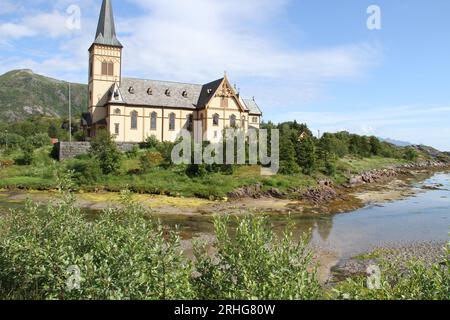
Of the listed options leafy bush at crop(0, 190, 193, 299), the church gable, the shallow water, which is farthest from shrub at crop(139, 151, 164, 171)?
leafy bush at crop(0, 190, 193, 299)

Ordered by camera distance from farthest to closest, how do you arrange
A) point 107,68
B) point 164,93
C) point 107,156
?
point 164,93, point 107,68, point 107,156

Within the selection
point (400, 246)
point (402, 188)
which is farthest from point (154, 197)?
point (402, 188)

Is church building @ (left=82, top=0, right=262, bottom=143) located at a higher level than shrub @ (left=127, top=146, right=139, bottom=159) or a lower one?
higher

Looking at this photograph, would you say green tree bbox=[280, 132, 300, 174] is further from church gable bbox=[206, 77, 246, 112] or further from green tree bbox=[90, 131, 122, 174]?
green tree bbox=[90, 131, 122, 174]

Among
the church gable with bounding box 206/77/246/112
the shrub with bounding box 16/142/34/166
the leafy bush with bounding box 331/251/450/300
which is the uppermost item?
the church gable with bounding box 206/77/246/112

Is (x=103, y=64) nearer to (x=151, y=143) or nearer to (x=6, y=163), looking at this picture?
(x=151, y=143)

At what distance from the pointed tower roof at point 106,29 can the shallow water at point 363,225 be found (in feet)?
97.5

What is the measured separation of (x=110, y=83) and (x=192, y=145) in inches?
755

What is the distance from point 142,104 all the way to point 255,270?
5439 cm

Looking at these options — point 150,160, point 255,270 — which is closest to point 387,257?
point 255,270

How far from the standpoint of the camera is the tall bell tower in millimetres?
60312

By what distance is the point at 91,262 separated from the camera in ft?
27.9

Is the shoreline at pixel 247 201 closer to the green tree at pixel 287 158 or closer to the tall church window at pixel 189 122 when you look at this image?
the green tree at pixel 287 158
